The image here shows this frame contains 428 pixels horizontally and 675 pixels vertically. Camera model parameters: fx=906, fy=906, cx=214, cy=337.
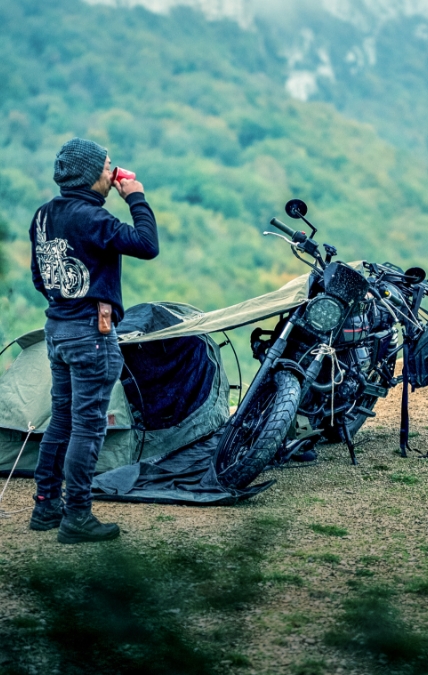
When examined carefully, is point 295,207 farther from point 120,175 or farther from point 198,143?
point 198,143

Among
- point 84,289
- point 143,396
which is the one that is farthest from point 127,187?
point 143,396

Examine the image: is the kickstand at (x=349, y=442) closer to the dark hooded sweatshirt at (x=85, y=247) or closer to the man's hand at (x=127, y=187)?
the dark hooded sweatshirt at (x=85, y=247)

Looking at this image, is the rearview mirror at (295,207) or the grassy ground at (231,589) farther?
the rearview mirror at (295,207)

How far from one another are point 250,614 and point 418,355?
3.02 m

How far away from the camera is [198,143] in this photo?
2328 cm

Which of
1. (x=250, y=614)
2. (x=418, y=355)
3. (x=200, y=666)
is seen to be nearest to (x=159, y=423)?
(x=418, y=355)

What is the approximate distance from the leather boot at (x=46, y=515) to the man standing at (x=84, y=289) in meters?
0.12

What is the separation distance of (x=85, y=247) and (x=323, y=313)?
1688mm

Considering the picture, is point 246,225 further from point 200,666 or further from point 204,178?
point 200,666

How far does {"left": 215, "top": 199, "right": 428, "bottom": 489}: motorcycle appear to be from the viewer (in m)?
4.59

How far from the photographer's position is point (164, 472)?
192 inches

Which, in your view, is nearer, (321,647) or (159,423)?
(321,647)

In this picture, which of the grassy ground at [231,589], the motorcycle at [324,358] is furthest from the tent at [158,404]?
the grassy ground at [231,589]

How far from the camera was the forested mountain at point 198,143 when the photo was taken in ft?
67.7
